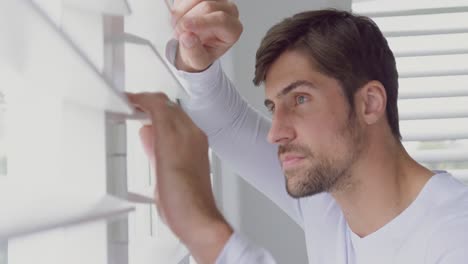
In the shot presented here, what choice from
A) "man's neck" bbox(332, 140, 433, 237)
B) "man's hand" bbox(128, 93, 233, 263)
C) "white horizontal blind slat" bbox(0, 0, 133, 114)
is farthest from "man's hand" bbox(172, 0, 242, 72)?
"man's neck" bbox(332, 140, 433, 237)

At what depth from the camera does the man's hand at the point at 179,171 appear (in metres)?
0.59

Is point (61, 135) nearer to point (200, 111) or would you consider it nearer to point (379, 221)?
point (200, 111)

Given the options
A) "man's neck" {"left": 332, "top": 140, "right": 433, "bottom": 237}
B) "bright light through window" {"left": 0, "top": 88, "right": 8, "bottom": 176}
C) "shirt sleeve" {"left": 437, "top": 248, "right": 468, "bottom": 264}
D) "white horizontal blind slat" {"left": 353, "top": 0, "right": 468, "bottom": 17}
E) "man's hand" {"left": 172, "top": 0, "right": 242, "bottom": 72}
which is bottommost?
"shirt sleeve" {"left": 437, "top": 248, "right": 468, "bottom": 264}

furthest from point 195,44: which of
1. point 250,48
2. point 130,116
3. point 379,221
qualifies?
point 250,48

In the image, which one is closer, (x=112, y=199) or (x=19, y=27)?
(x=19, y=27)

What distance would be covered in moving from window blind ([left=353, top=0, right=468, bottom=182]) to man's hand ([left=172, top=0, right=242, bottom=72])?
0.96 metres

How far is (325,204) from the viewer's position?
1272 millimetres

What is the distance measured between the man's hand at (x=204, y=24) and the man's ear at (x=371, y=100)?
457 mm

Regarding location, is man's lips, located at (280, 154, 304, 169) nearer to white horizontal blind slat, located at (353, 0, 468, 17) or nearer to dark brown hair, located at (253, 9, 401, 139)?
dark brown hair, located at (253, 9, 401, 139)

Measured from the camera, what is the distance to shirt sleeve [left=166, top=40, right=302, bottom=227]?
0.99 m

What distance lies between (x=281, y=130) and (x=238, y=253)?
1.56 feet

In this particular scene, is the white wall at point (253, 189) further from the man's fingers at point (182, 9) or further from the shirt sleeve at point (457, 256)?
the man's fingers at point (182, 9)

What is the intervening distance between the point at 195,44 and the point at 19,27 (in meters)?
0.47

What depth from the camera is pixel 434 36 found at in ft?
5.59
